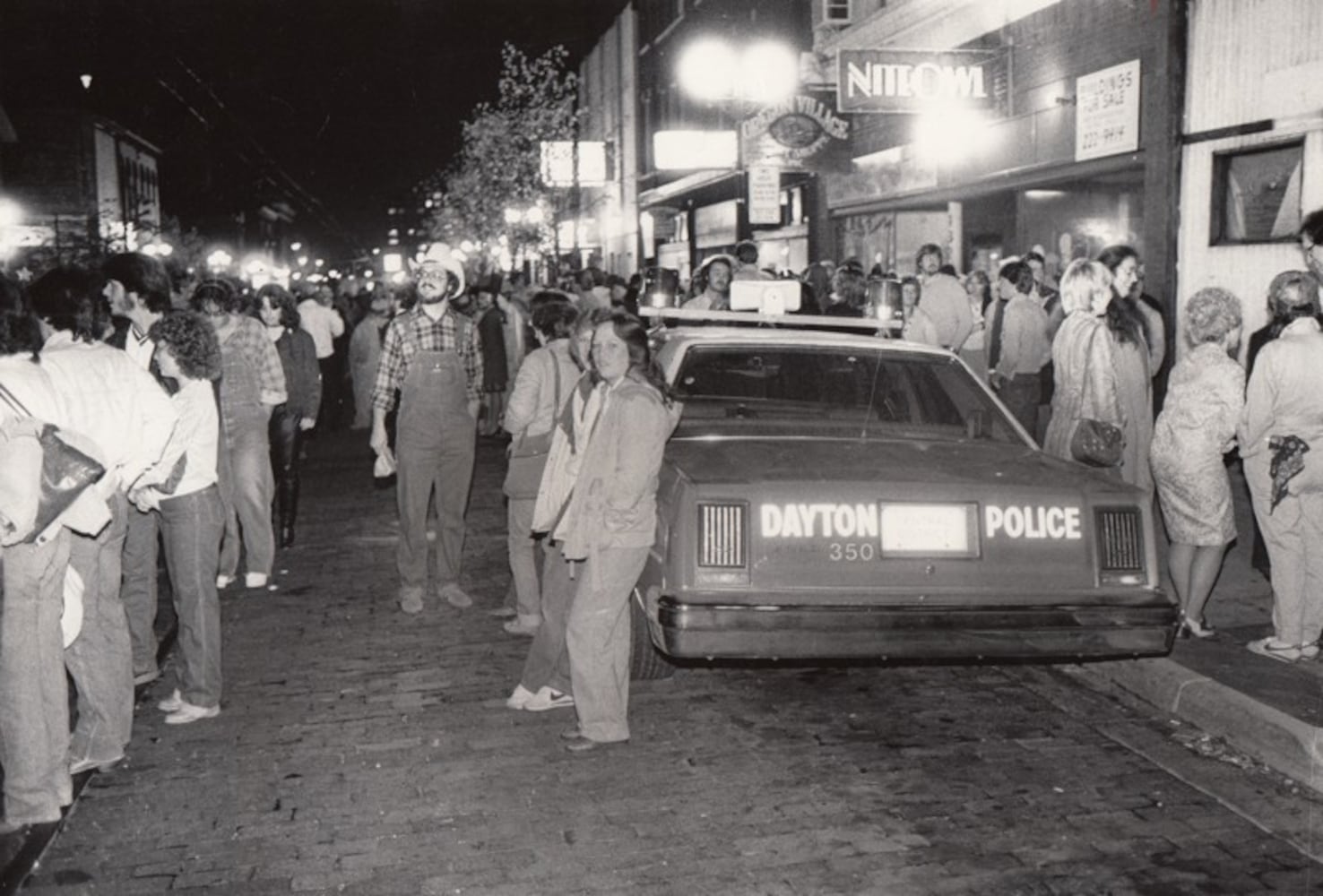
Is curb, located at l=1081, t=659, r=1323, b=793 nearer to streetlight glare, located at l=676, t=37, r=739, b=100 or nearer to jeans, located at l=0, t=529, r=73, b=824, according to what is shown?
jeans, located at l=0, t=529, r=73, b=824

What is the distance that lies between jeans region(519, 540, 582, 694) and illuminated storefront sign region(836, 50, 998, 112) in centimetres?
960

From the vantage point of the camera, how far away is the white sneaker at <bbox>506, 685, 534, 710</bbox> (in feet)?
19.4

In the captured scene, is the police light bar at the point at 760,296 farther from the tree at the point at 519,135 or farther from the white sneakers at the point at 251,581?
the tree at the point at 519,135

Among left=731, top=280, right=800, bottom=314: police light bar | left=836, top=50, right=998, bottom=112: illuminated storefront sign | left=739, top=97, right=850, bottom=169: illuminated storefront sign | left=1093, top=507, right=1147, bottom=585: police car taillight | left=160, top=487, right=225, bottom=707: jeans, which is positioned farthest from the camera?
left=739, top=97, right=850, bottom=169: illuminated storefront sign

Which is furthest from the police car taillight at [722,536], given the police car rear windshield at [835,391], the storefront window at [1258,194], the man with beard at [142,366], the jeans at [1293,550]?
the storefront window at [1258,194]

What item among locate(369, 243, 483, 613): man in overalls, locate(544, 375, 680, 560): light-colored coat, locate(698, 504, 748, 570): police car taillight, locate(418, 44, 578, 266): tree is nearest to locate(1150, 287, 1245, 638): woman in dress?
locate(698, 504, 748, 570): police car taillight

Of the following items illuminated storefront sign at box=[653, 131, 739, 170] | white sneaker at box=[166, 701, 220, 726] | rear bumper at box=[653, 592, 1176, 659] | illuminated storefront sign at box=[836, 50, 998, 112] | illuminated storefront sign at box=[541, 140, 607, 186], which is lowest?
white sneaker at box=[166, 701, 220, 726]

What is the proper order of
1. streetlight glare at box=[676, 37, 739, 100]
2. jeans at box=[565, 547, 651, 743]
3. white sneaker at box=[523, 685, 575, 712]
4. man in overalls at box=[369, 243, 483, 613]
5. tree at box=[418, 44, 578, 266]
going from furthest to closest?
1. tree at box=[418, 44, 578, 266]
2. streetlight glare at box=[676, 37, 739, 100]
3. man in overalls at box=[369, 243, 483, 613]
4. white sneaker at box=[523, 685, 575, 712]
5. jeans at box=[565, 547, 651, 743]

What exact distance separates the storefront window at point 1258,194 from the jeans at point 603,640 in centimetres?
773

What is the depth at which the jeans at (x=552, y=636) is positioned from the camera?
18.9 feet

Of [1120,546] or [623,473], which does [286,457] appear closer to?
[623,473]

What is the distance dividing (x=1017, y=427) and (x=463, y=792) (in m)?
3.01

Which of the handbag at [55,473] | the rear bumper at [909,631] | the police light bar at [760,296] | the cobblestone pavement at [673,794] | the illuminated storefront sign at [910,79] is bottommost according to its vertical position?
the cobblestone pavement at [673,794]

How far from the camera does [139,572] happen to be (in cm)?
631
